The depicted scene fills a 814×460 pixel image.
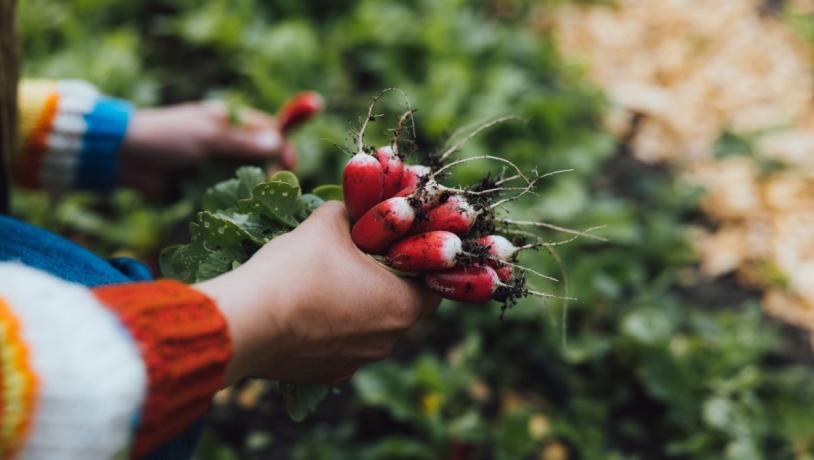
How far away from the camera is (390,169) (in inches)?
52.2

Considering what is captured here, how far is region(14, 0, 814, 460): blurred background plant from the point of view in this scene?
244 centimetres

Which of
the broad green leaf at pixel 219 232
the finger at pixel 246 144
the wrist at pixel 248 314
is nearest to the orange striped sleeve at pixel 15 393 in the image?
the wrist at pixel 248 314

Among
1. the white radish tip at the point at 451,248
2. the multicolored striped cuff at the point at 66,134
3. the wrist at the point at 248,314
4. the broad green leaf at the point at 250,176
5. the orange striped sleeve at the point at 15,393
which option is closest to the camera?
the orange striped sleeve at the point at 15,393

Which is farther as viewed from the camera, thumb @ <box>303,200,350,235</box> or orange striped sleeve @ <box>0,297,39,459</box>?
thumb @ <box>303,200,350,235</box>

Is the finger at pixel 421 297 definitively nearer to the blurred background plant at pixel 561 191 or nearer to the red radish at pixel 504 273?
the red radish at pixel 504 273

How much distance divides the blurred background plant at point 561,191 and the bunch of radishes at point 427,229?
997 mm

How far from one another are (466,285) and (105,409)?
0.62 meters

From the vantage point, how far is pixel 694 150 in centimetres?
354

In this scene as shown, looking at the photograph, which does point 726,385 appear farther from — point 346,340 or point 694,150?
point 346,340

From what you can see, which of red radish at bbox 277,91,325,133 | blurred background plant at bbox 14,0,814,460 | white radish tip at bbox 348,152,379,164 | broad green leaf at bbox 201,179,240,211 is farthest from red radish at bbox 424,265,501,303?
red radish at bbox 277,91,325,133

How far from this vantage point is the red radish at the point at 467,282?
127 cm

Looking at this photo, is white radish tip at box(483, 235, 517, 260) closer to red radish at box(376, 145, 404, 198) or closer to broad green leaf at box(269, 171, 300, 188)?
red radish at box(376, 145, 404, 198)

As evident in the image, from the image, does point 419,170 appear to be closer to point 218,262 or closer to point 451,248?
point 451,248

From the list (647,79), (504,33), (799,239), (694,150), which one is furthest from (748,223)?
(504,33)
